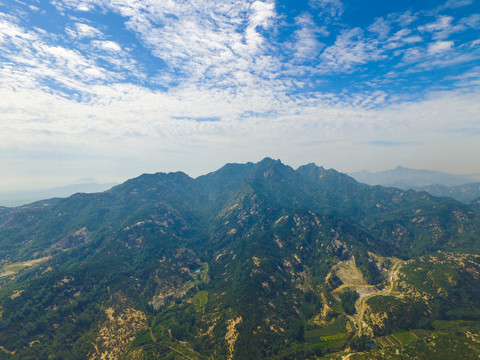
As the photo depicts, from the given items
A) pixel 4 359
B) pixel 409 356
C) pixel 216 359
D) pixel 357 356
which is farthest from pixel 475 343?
pixel 4 359

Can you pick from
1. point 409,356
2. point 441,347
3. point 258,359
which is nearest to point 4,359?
point 258,359

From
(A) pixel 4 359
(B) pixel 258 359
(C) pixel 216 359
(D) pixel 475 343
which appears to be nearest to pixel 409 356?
(D) pixel 475 343

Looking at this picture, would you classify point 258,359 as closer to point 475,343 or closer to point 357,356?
point 357,356

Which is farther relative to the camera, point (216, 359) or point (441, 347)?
point (216, 359)

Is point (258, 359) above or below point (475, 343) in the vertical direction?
below

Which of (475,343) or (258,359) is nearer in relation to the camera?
(475,343)

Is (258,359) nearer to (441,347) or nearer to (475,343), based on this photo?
(441,347)

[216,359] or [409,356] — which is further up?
[409,356]

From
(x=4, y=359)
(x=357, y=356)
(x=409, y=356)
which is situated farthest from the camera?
(x=4, y=359)

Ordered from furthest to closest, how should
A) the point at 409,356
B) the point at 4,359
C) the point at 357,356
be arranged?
the point at 4,359 < the point at 357,356 < the point at 409,356
